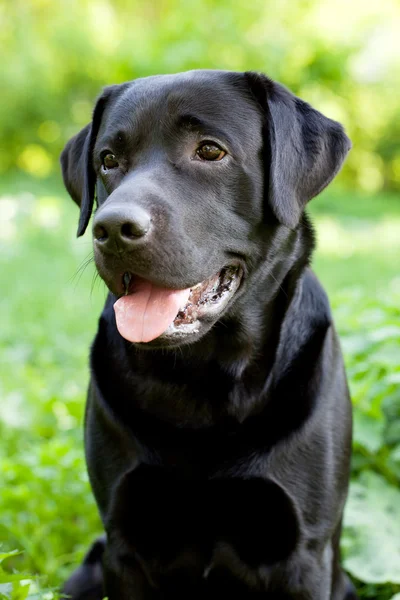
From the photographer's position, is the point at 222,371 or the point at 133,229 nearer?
the point at 133,229

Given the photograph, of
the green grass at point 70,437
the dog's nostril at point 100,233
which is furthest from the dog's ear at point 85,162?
the dog's nostril at point 100,233

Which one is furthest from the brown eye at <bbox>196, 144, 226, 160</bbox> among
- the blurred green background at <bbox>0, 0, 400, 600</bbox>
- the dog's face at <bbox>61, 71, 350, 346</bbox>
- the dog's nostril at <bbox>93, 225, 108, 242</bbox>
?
the blurred green background at <bbox>0, 0, 400, 600</bbox>

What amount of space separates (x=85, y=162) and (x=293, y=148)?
0.71m

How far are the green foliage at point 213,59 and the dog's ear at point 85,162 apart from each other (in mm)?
13893

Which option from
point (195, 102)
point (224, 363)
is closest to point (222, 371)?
point (224, 363)

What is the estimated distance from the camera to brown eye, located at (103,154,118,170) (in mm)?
2330

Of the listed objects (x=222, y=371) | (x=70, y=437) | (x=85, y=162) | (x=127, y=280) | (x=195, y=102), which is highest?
(x=195, y=102)

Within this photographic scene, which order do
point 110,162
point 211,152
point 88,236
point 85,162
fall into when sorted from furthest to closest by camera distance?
point 88,236 < point 85,162 < point 110,162 < point 211,152

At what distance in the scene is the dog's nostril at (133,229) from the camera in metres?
1.88

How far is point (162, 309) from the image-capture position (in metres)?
2.07

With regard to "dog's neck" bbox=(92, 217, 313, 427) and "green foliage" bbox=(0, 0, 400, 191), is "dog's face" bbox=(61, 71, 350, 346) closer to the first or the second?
"dog's neck" bbox=(92, 217, 313, 427)

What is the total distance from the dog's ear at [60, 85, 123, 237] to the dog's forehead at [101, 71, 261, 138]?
0.70ft

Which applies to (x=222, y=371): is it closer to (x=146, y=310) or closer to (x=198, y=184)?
(x=146, y=310)

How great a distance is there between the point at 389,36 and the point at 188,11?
5.21 meters
